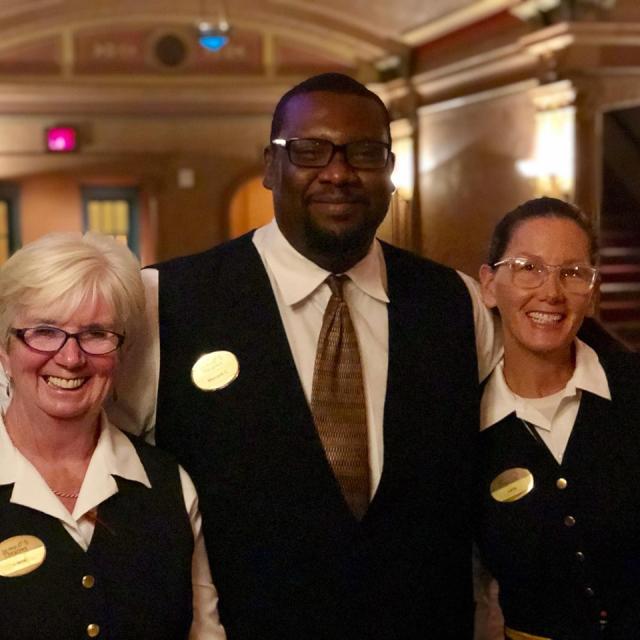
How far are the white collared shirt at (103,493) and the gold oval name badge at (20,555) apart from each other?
0.16 feet

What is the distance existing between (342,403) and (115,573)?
50 centimetres

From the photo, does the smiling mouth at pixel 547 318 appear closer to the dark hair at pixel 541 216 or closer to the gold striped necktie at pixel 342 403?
the dark hair at pixel 541 216

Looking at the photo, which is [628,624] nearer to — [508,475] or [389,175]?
[508,475]

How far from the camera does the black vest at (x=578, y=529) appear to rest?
5.86 ft

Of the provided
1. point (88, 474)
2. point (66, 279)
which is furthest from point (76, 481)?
point (66, 279)

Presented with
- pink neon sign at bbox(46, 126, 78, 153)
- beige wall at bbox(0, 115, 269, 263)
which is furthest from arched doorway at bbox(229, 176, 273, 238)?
pink neon sign at bbox(46, 126, 78, 153)

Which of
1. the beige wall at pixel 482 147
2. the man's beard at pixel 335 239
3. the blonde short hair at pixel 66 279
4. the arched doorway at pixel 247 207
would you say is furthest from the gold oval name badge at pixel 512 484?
the arched doorway at pixel 247 207

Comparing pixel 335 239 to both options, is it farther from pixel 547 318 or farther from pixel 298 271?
pixel 547 318

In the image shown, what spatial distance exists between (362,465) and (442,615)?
0.34 m

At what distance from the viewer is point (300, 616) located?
176 centimetres

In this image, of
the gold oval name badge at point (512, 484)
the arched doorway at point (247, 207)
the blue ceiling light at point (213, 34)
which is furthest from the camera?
the arched doorway at point (247, 207)

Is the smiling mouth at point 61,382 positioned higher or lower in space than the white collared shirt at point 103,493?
higher

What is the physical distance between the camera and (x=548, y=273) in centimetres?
183

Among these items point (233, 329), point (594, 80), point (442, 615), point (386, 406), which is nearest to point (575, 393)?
point (386, 406)
